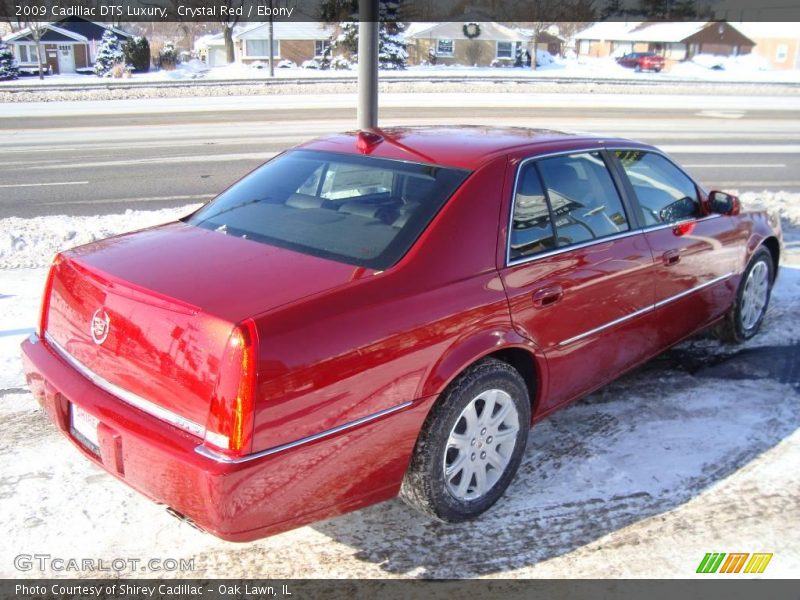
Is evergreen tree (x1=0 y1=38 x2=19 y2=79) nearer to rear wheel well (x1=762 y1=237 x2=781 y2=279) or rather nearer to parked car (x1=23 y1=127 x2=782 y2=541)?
parked car (x1=23 y1=127 x2=782 y2=541)

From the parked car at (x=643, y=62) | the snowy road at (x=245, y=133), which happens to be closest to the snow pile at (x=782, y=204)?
the snowy road at (x=245, y=133)

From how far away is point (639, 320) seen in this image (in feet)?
13.9

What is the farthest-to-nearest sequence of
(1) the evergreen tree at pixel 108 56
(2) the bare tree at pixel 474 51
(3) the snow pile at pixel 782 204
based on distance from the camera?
(2) the bare tree at pixel 474 51, (1) the evergreen tree at pixel 108 56, (3) the snow pile at pixel 782 204

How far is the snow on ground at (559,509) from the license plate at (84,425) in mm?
495

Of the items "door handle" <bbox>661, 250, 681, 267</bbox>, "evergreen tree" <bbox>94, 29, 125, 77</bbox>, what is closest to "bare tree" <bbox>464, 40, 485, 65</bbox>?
"evergreen tree" <bbox>94, 29, 125, 77</bbox>

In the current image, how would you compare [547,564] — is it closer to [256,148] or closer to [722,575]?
[722,575]

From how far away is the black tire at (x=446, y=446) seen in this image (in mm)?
3139

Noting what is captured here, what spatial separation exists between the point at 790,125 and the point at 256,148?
1693 cm

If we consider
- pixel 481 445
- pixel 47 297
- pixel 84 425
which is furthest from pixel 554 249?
pixel 47 297

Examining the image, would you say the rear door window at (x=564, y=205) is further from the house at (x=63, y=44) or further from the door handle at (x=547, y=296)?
the house at (x=63, y=44)

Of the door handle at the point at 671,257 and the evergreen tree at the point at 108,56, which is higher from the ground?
the evergreen tree at the point at 108,56

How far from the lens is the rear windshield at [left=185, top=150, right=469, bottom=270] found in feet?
10.8

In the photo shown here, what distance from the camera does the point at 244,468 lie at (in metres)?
2.55

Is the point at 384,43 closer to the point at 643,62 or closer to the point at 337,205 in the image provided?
the point at 643,62
